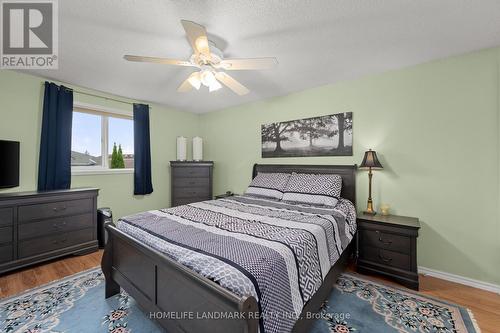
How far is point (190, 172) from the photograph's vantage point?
4.18 metres

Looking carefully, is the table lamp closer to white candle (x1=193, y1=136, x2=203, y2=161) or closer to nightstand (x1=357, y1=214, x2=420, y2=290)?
nightstand (x1=357, y1=214, x2=420, y2=290)

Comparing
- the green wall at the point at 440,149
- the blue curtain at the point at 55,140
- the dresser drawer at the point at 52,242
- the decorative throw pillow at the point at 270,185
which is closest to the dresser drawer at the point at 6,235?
the dresser drawer at the point at 52,242

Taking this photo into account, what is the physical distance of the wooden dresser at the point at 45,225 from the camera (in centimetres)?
243

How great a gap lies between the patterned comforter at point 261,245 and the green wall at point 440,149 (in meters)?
0.83

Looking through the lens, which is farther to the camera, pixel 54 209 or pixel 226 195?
pixel 226 195

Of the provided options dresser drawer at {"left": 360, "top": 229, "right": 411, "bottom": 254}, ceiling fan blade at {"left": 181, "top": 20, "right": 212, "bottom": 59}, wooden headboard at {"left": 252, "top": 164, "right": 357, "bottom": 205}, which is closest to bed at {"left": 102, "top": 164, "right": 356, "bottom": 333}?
dresser drawer at {"left": 360, "top": 229, "right": 411, "bottom": 254}

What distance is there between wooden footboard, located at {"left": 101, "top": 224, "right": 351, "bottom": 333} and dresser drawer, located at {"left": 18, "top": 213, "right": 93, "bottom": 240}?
4.43 ft

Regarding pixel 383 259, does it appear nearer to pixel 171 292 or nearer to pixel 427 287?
pixel 427 287

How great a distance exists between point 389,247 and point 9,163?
175 inches

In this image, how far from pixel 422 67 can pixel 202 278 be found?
311 cm

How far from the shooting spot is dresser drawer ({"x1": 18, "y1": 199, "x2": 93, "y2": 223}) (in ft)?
8.33

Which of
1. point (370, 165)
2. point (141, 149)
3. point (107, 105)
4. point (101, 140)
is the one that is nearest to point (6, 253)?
point (101, 140)

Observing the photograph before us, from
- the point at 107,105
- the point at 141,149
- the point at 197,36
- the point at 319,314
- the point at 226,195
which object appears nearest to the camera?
the point at 197,36

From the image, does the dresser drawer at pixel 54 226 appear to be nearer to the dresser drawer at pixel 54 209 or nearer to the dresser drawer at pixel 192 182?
the dresser drawer at pixel 54 209
